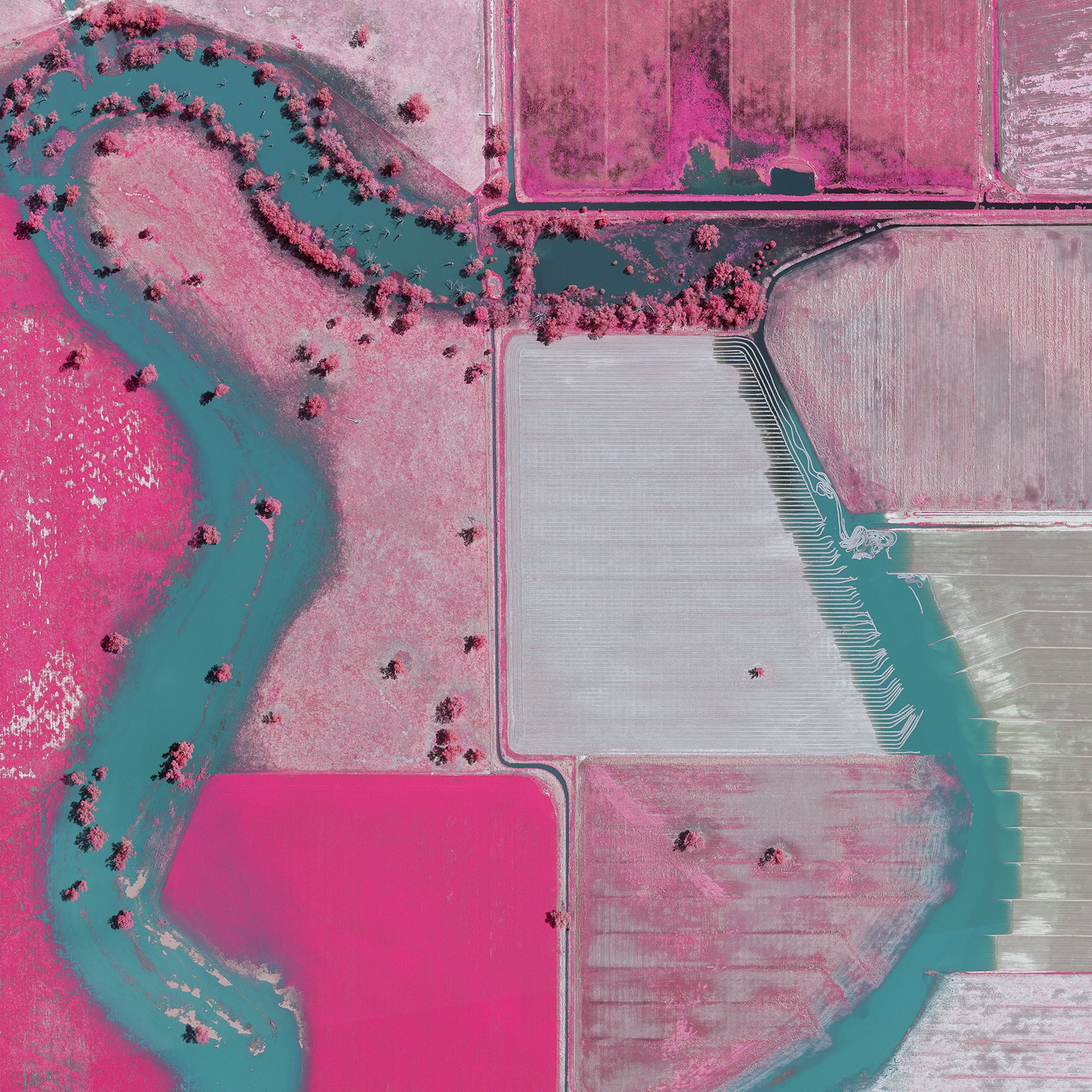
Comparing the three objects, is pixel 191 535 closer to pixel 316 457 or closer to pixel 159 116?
pixel 316 457

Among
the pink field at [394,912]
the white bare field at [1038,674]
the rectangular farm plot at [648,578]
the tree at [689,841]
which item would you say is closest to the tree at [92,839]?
the pink field at [394,912]

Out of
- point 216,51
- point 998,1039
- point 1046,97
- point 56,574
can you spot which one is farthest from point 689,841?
point 216,51

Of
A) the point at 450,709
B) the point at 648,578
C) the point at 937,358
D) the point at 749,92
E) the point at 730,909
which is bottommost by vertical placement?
the point at 730,909

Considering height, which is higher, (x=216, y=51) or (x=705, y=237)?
(x=216, y=51)

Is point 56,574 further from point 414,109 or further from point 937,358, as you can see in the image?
point 937,358

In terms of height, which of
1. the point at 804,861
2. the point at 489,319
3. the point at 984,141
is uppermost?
the point at 984,141

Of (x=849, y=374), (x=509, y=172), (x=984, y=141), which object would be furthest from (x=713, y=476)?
(x=984, y=141)
